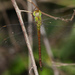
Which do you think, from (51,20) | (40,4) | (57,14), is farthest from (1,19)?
(51,20)

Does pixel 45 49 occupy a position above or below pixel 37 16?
below

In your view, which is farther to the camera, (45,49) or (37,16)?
(45,49)

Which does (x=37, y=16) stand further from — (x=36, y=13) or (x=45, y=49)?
(x=45, y=49)

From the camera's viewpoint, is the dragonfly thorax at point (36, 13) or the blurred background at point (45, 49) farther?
the blurred background at point (45, 49)

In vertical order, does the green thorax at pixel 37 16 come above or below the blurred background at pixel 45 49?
above

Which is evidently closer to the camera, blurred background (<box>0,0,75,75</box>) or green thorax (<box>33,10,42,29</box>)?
green thorax (<box>33,10,42,29</box>)

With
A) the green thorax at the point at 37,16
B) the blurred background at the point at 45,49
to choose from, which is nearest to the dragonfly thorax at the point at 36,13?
the green thorax at the point at 37,16

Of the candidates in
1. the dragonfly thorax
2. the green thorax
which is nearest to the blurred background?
the green thorax

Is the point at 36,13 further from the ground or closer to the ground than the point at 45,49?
further from the ground

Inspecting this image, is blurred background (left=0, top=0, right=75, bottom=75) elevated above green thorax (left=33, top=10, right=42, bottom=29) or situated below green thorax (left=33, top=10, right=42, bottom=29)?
below

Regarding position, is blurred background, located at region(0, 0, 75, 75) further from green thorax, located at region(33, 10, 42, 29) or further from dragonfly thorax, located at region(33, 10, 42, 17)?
dragonfly thorax, located at region(33, 10, 42, 17)

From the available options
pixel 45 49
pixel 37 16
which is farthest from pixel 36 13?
pixel 45 49

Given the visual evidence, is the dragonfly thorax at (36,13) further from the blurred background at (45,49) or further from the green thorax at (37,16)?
the blurred background at (45,49)
